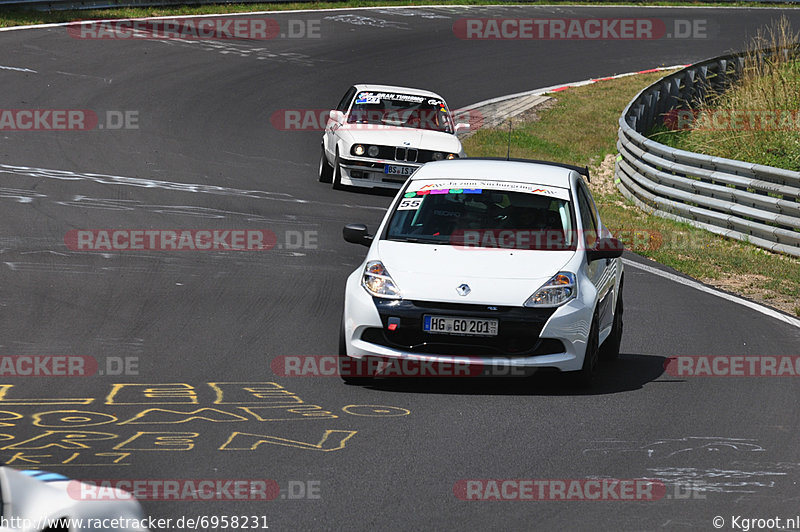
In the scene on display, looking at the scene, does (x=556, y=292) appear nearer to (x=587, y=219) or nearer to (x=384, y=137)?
(x=587, y=219)

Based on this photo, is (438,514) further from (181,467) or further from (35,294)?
(35,294)

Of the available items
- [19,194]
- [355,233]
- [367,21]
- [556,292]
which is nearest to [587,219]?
[556,292]

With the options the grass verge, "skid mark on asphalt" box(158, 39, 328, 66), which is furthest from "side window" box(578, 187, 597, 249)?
"skid mark on asphalt" box(158, 39, 328, 66)

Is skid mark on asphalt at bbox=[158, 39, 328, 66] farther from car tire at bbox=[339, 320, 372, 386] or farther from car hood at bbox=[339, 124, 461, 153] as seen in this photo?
car tire at bbox=[339, 320, 372, 386]

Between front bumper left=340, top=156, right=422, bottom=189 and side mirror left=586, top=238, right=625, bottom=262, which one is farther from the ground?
side mirror left=586, top=238, right=625, bottom=262

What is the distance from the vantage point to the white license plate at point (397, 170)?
59.9 ft

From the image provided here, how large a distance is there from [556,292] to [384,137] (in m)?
10.7

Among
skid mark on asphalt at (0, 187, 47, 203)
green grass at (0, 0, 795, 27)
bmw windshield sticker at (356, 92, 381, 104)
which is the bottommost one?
skid mark on asphalt at (0, 187, 47, 203)

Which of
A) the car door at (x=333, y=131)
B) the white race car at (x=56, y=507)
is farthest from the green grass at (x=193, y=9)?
the white race car at (x=56, y=507)

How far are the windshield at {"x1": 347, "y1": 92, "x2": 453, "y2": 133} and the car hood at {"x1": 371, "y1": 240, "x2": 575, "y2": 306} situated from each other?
10.7 metres

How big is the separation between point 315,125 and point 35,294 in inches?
560

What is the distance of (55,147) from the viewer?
1927 cm

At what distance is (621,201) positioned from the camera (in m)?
20.6

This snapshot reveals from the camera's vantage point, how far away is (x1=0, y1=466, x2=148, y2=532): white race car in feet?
11.4
